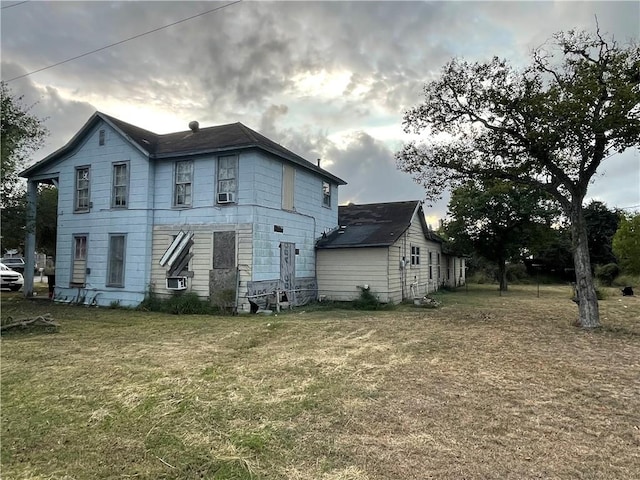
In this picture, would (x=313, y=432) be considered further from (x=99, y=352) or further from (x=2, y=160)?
(x=2, y=160)

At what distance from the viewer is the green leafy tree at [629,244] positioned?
77.6 ft

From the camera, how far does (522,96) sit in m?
9.92

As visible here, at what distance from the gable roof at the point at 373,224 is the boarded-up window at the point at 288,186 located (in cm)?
250

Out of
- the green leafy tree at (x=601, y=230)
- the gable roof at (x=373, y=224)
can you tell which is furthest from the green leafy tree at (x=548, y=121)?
the green leafy tree at (x=601, y=230)

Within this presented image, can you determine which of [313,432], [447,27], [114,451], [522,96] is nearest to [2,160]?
[114,451]

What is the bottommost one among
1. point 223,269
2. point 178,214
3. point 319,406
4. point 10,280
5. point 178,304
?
point 319,406

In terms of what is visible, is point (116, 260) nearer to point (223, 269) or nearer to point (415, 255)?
point (223, 269)

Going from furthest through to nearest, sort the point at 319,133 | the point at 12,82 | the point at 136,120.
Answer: the point at 319,133 → the point at 136,120 → the point at 12,82

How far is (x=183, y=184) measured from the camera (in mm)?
14062

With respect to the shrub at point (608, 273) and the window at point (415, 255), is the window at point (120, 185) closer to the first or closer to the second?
the window at point (415, 255)

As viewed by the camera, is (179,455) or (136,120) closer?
(179,455)

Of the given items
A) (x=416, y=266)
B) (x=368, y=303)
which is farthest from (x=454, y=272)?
(x=368, y=303)

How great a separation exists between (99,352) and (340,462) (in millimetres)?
5523

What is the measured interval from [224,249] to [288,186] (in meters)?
3.44
